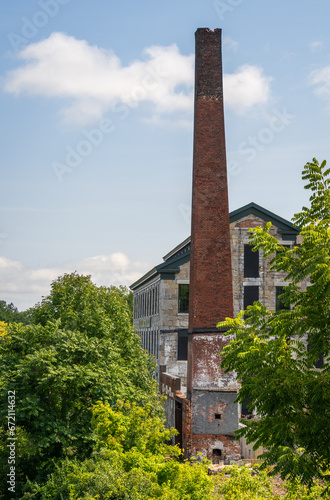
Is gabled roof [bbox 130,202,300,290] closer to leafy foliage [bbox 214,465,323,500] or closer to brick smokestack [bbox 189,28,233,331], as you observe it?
brick smokestack [bbox 189,28,233,331]

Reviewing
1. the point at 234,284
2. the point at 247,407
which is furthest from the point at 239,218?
the point at 247,407

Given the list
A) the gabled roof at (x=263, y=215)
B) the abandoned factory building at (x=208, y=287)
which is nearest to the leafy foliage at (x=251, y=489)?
the abandoned factory building at (x=208, y=287)

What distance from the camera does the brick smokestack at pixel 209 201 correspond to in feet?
89.6

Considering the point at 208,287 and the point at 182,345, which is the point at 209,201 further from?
the point at 182,345

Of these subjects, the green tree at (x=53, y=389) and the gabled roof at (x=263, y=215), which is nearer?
the green tree at (x=53, y=389)

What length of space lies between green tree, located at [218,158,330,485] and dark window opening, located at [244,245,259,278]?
2667 cm

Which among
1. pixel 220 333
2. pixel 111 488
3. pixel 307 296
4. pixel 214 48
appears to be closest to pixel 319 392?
pixel 307 296

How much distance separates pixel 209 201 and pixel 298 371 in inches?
717

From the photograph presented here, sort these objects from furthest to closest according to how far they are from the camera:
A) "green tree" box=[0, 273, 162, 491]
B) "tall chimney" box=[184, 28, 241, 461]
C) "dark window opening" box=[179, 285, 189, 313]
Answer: "dark window opening" box=[179, 285, 189, 313] → "tall chimney" box=[184, 28, 241, 461] → "green tree" box=[0, 273, 162, 491]

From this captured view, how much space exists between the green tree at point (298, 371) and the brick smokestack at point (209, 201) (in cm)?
1617

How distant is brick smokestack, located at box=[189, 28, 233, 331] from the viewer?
27312mm

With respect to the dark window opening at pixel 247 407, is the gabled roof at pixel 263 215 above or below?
above

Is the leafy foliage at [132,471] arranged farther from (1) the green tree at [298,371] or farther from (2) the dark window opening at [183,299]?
(2) the dark window opening at [183,299]

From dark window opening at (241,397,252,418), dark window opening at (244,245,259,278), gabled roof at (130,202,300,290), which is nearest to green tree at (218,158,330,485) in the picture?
dark window opening at (241,397,252,418)
